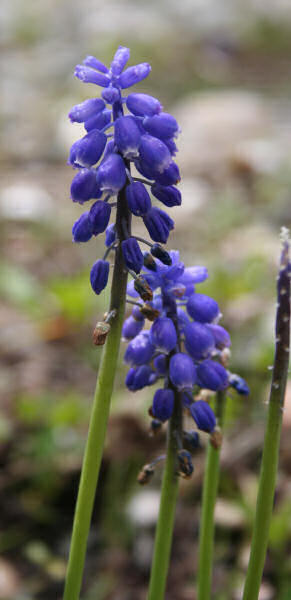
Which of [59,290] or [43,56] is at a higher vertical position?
[43,56]

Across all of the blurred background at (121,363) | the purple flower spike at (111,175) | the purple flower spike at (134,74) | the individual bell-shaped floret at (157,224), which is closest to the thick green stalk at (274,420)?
the individual bell-shaped floret at (157,224)

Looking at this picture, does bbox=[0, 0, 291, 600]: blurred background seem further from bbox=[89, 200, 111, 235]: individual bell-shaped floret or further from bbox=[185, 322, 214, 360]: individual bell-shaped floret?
bbox=[89, 200, 111, 235]: individual bell-shaped floret

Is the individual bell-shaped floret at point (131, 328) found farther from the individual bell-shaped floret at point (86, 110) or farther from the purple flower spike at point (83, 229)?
the individual bell-shaped floret at point (86, 110)

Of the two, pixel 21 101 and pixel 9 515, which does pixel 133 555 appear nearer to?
pixel 9 515

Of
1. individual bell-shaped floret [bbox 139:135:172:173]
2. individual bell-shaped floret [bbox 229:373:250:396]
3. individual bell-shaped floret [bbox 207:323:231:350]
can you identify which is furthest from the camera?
individual bell-shaped floret [bbox 229:373:250:396]

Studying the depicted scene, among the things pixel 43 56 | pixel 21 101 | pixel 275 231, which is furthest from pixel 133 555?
pixel 43 56

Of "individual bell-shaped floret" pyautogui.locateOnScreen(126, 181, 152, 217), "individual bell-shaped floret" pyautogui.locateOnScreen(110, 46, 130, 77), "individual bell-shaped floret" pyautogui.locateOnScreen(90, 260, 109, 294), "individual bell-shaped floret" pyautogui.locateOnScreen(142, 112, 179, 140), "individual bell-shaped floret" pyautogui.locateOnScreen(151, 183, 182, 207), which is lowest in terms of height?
"individual bell-shaped floret" pyautogui.locateOnScreen(90, 260, 109, 294)

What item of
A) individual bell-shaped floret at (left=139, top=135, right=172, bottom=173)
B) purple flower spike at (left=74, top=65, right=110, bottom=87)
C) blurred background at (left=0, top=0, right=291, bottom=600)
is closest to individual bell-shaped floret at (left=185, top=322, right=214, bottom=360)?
individual bell-shaped floret at (left=139, top=135, right=172, bottom=173)
